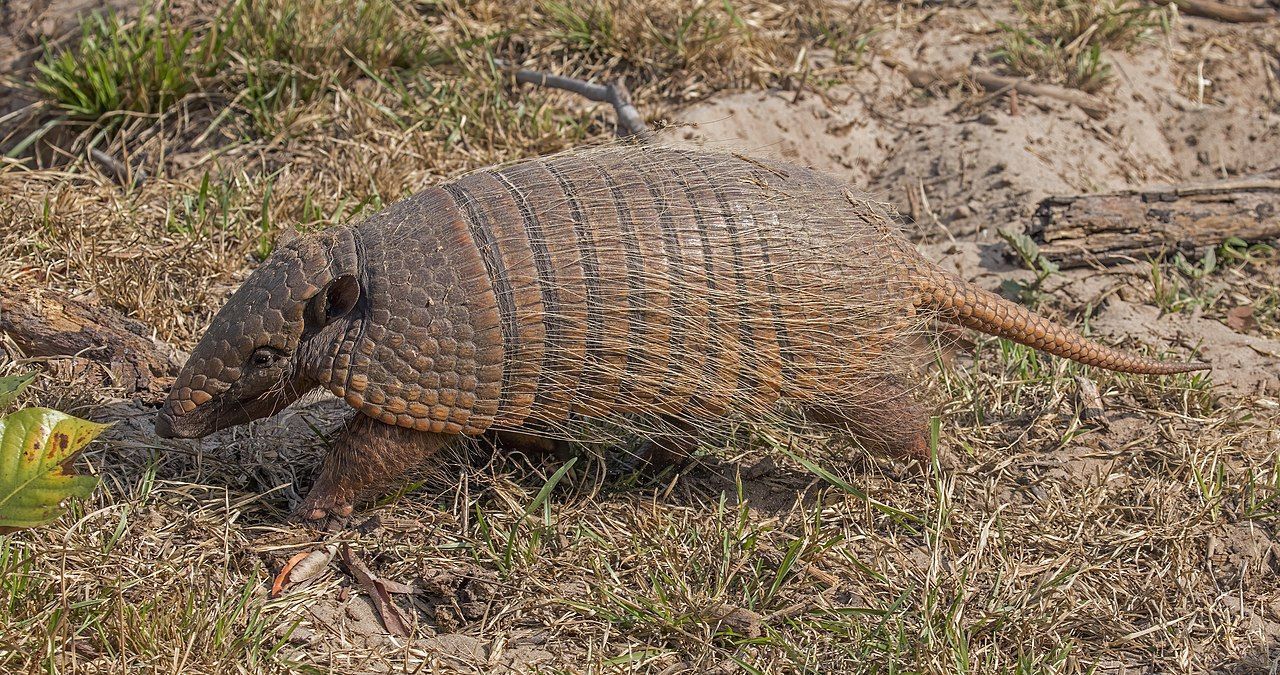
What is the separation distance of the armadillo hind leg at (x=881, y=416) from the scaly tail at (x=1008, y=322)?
13.0 inches

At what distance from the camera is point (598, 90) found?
251 inches

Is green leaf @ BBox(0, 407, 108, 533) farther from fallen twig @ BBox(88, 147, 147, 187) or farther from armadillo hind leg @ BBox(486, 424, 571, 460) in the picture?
fallen twig @ BBox(88, 147, 147, 187)

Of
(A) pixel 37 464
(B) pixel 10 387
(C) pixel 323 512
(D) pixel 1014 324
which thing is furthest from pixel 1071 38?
(A) pixel 37 464

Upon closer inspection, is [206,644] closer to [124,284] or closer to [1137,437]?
[124,284]

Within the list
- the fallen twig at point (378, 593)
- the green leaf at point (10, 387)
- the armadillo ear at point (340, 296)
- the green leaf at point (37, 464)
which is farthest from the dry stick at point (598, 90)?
the green leaf at point (37, 464)

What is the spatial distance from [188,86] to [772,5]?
329 centimetres

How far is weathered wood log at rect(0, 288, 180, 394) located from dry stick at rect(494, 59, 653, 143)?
102 inches

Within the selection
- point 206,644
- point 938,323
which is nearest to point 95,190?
point 206,644

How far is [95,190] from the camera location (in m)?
5.74

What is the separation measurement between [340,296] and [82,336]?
1.47 meters


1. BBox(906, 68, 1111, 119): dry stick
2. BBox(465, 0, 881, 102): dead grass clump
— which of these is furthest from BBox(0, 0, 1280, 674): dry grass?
BBox(906, 68, 1111, 119): dry stick

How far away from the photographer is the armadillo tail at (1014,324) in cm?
425

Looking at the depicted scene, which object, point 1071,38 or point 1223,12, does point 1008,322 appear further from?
point 1223,12

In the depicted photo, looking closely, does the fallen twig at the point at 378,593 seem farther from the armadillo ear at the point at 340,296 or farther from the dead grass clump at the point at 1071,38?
the dead grass clump at the point at 1071,38
